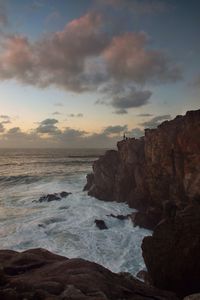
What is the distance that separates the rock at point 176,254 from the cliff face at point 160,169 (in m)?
9.49

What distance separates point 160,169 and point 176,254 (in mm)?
21307

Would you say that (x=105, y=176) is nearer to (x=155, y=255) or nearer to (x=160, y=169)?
(x=160, y=169)

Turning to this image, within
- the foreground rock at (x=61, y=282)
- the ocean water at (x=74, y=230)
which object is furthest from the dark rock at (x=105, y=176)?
the foreground rock at (x=61, y=282)

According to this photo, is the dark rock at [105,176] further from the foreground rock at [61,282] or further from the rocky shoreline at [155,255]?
the foreground rock at [61,282]

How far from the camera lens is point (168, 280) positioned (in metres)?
16.8

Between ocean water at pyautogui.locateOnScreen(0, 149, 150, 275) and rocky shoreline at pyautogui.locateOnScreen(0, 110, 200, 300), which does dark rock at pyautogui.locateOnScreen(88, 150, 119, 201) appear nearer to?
ocean water at pyautogui.locateOnScreen(0, 149, 150, 275)

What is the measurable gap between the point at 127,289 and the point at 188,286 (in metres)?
6.31

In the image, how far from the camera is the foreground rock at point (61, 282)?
33.5 ft

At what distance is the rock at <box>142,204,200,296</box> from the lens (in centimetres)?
1653

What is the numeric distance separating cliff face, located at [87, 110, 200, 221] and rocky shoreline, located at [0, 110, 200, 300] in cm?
11

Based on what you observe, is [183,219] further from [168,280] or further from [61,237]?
[61,237]

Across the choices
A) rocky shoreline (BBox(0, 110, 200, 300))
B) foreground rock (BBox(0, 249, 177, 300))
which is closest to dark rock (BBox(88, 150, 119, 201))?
rocky shoreline (BBox(0, 110, 200, 300))

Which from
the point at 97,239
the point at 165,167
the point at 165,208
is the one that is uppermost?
the point at 165,167

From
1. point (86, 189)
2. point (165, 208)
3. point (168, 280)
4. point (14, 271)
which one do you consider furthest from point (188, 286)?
point (86, 189)
